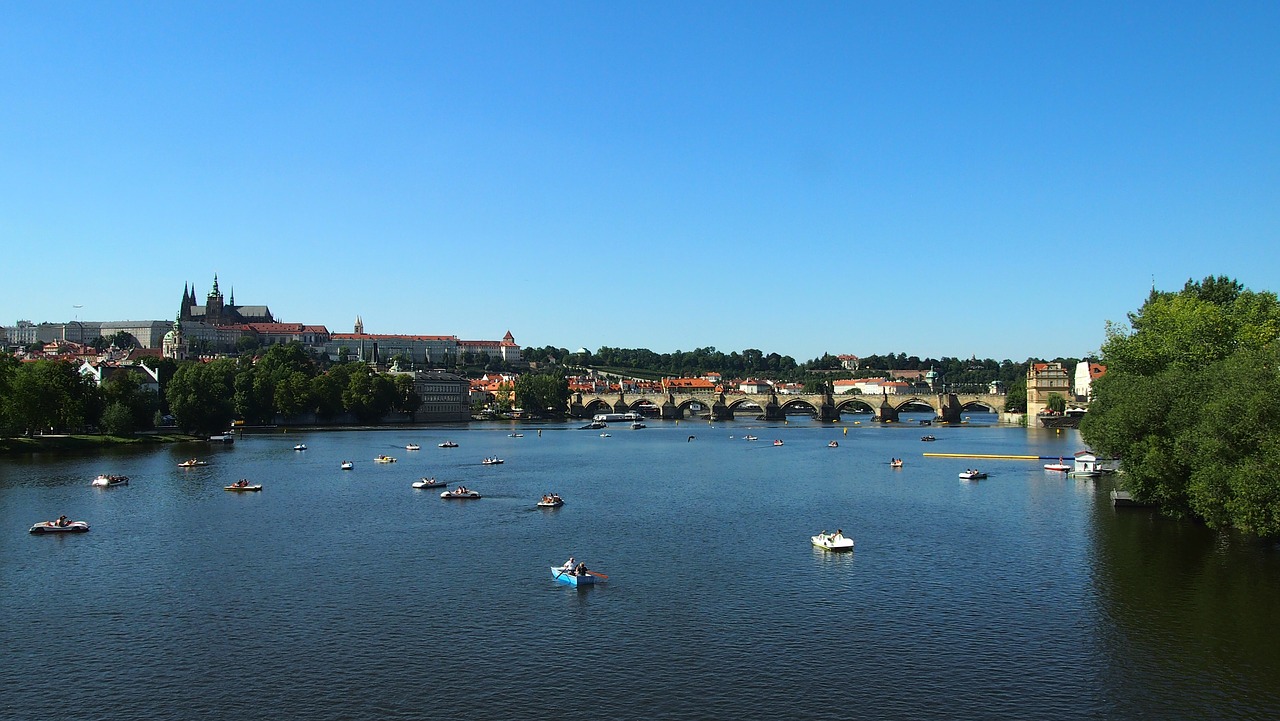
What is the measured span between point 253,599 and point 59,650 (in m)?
5.60

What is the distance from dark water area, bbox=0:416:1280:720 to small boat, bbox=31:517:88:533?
0.83 meters

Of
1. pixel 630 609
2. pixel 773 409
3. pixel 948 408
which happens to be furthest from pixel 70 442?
pixel 948 408

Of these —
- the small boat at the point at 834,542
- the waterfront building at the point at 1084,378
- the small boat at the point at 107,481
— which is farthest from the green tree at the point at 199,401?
the waterfront building at the point at 1084,378

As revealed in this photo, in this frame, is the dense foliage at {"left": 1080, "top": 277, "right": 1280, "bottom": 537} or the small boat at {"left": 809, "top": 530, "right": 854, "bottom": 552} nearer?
the dense foliage at {"left": 1080, "top": 277, "right": 1280, "bottom": 537}

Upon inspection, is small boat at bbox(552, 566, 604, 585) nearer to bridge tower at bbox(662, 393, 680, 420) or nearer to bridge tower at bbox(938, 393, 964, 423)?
bridge tower at bbox(938, 393, 964, 423)

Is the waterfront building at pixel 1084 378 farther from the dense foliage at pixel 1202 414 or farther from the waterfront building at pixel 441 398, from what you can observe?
the waterfront building at pixel 441 398

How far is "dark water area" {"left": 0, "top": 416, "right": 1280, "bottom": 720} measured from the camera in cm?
2119

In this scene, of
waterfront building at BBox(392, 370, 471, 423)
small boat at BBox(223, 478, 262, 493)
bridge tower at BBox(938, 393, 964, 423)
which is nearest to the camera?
small boat at BBox(223, 478, 262, 493)

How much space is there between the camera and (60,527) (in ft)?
132

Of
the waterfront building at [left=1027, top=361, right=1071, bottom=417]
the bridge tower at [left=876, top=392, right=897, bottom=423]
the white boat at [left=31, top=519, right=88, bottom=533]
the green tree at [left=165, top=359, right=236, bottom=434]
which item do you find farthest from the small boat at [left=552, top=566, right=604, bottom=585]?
the bridge tower at [left=876, top=392, right=897, bottom=423]

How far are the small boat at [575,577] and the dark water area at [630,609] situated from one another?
0.36 metres

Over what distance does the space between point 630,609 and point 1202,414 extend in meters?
23.1

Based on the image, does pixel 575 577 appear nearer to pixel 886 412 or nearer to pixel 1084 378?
pixel 886 412

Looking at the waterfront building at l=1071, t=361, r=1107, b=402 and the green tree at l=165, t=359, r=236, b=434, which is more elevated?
the waterfront building at l=1071, t=361, r=1107, b=402
